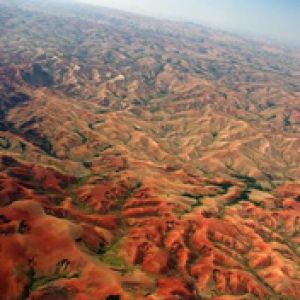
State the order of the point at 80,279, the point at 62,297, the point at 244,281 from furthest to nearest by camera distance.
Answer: the point at 244,281, the point at 80,279, the point at 62,297

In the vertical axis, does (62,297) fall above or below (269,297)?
above

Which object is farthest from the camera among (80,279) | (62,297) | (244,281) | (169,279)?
(244,281)

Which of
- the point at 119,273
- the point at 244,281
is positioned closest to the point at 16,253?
the point at 119,273

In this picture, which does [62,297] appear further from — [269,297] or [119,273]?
[269,297]

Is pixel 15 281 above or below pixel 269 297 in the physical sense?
above

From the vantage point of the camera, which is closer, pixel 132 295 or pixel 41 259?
pixel 132 295

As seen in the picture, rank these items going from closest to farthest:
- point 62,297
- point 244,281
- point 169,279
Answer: point 62,297, point 169,279, point 244,281

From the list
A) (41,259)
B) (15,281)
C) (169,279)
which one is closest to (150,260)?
(169,279)

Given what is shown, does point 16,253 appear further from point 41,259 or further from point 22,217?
point 22,217

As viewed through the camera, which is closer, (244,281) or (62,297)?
(62,297)
